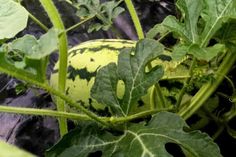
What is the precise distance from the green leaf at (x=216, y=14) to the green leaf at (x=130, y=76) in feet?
0.29

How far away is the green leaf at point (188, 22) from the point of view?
84cm

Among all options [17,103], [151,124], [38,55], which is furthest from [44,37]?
[17,103]

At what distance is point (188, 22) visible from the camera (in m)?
0.85

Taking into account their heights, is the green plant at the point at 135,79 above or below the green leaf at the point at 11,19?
below

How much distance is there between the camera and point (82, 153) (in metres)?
0.81

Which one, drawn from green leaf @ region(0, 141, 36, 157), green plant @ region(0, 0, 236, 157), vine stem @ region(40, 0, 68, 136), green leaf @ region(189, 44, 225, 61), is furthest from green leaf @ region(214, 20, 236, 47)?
green leaf @ region(0, 141, 36, 157)

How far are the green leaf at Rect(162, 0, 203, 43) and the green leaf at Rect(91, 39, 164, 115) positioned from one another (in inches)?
1.8

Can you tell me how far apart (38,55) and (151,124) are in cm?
26

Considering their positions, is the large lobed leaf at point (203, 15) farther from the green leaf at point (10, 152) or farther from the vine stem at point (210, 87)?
the green leaf at point (10, 152)

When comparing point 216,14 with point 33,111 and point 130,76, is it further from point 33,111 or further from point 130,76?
point 33,111

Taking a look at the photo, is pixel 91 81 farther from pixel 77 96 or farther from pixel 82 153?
pixel 82 153

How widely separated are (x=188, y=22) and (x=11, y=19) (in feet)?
1.00

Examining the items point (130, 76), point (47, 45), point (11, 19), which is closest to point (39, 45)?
point (47, 45)

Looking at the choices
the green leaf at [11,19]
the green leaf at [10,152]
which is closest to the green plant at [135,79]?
the green leaf at [11,19]
